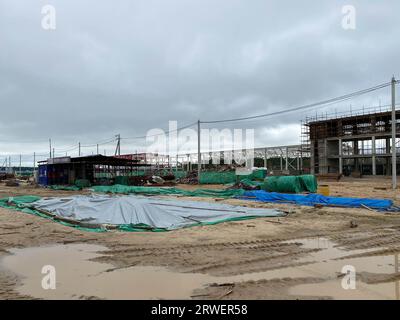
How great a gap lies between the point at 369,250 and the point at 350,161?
222ft

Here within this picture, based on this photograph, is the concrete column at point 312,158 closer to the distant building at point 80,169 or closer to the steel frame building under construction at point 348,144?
the steel frame building under construction at point 348,144

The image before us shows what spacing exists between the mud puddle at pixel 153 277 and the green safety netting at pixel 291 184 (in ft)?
55.7

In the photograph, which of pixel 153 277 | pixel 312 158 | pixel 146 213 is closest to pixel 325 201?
pixel 146 213

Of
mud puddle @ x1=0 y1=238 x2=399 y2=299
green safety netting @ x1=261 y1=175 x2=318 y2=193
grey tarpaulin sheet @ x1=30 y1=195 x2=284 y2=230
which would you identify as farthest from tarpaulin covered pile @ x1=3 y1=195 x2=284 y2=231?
green safety netting @ x1=261 y1=175 x2=318 y2=193

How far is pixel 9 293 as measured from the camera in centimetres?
573

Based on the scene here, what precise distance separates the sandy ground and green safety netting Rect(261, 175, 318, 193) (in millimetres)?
10554

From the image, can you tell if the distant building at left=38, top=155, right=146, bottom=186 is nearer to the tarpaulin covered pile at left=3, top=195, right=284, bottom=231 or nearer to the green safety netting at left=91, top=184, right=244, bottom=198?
the green safety netting at left=91, top=184, right=244, bottom=198

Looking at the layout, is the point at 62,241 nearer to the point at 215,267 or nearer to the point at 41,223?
the point at 41,223

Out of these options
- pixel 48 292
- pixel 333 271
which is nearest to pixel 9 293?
pixel 48 292

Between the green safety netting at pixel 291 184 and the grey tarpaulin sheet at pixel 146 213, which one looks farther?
the green safety netting at pixel 291 184

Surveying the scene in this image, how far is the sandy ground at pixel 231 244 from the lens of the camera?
6.20 meters

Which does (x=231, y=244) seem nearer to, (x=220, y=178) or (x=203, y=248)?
(x=203, y=248)

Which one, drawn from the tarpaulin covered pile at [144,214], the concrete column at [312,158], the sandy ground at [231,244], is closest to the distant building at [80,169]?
the tarpaulin covered pile at [144,214]

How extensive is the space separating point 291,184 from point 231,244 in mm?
16947
